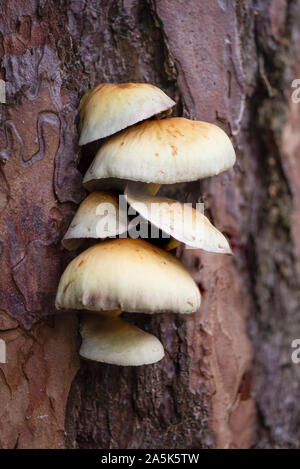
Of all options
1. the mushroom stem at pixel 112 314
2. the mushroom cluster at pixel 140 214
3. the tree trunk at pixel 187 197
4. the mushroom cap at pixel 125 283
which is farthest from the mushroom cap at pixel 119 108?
the mushroom stem at pixel 112 314

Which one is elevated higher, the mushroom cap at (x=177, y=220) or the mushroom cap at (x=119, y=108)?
the mushroom cap at (x=119, y=108)

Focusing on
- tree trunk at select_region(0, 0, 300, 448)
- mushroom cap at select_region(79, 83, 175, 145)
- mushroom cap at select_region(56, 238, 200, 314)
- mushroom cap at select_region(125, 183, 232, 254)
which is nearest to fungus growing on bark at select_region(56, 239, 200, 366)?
mushroom cap at select_region(56, 238, 200, 314)

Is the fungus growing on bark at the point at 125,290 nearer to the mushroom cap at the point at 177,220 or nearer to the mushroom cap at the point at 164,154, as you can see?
the mushroom cap at the point at 177,220

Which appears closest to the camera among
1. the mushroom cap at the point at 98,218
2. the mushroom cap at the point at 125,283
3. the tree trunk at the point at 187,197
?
the mushroom cap at the point at 125,283

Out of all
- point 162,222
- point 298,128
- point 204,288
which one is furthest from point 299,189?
point 162,222

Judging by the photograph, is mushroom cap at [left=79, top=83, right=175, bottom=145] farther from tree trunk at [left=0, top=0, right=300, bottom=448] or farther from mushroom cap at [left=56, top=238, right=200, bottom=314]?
mushroom cap at [left=56, top=238, right=200, bottom=314]

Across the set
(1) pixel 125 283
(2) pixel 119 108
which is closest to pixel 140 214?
(1) pixel 125 283

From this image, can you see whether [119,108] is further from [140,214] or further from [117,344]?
[117,344]
